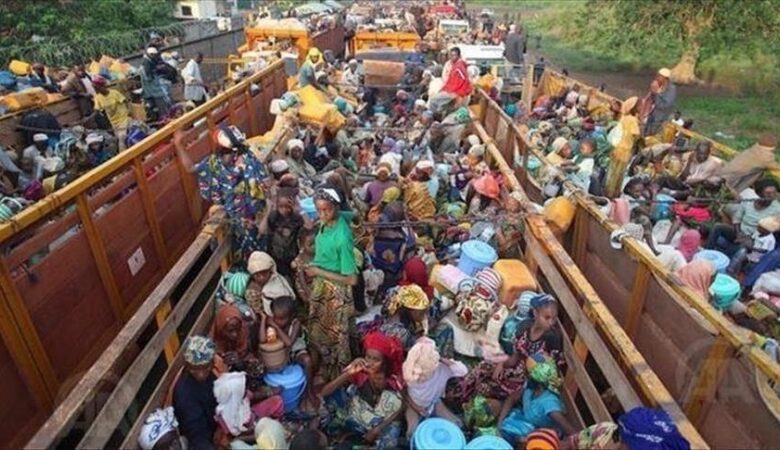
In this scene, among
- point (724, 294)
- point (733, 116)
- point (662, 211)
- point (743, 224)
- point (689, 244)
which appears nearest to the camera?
point (724, 294)

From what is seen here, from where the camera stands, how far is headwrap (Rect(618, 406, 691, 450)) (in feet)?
8.33

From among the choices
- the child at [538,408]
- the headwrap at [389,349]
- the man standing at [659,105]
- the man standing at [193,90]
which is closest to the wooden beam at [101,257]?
the headwrap at [389,349]

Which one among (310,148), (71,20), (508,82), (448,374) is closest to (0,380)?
(448,374)

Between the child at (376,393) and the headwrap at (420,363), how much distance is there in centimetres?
19

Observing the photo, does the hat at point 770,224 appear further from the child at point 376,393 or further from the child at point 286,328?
the child at point 286,328

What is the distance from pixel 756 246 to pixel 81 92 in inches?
414

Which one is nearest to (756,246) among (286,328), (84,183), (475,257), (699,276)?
(699,276)

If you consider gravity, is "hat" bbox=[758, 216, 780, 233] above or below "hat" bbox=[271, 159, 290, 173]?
below

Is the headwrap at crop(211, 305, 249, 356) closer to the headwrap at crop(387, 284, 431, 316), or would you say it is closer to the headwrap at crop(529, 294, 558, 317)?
the headwrap at crop(387, 284, 431, 316)

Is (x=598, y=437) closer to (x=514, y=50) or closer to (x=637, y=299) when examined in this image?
(x=637, y=299)

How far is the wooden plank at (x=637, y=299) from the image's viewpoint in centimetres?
396

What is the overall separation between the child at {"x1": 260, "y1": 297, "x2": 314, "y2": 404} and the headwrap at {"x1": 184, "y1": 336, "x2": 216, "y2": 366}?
0.69m

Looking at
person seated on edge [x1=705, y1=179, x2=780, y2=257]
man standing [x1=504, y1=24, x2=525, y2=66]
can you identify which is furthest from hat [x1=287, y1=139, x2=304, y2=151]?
man standing [x1=504, y1=24, x2=525, y2=66]

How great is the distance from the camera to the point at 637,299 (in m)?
4.06
